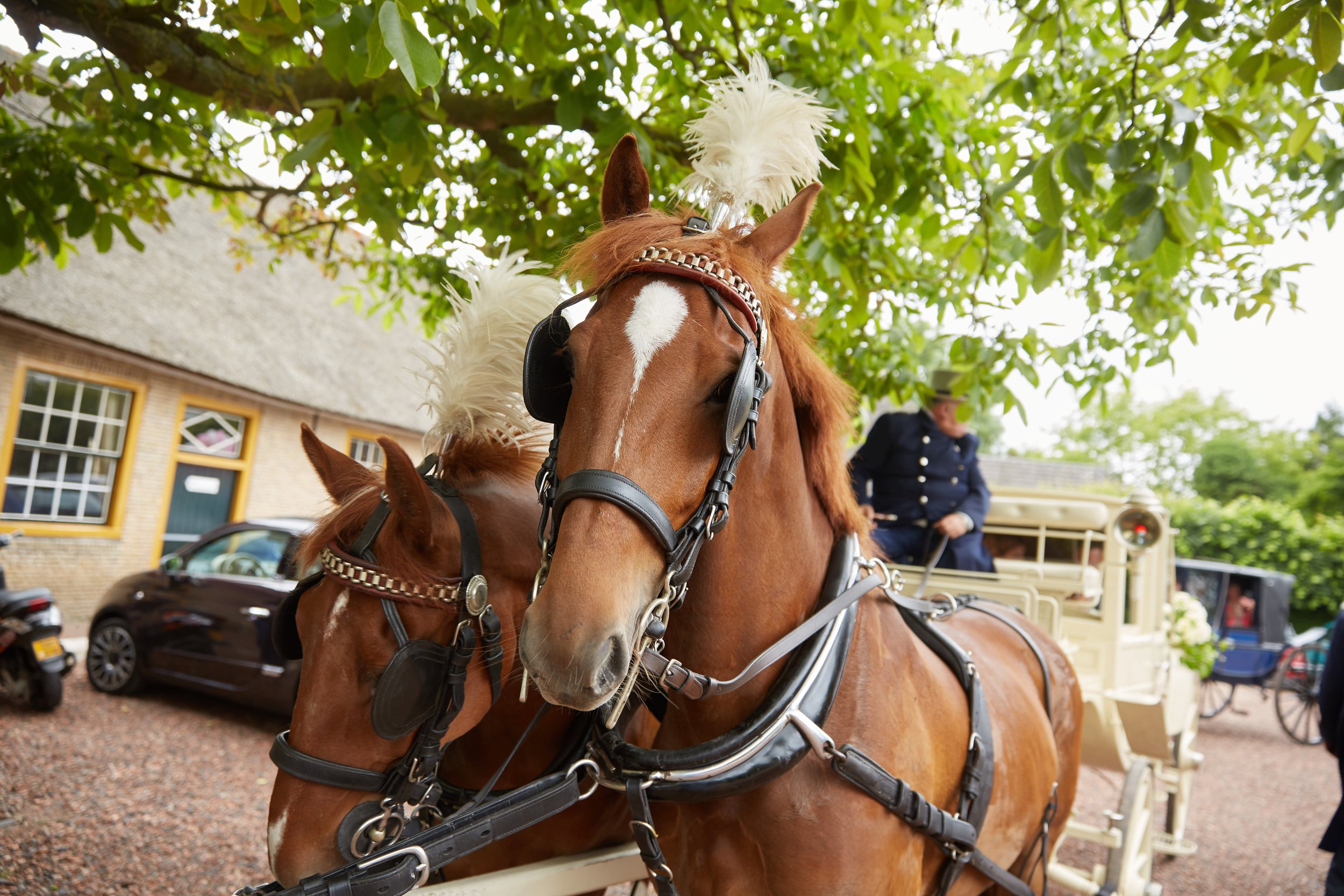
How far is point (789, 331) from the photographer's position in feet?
5.31

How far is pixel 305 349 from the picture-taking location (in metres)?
13.9

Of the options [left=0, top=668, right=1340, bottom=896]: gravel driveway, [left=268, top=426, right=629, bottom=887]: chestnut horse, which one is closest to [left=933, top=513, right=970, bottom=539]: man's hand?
[left=268, top=426, right=629, bottom=887]: chestnut horse

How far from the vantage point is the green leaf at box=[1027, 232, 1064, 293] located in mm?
2350

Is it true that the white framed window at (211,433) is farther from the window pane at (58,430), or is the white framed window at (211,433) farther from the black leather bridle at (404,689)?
the black leather bridle at (404,689)

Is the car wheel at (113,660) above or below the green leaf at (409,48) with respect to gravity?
below

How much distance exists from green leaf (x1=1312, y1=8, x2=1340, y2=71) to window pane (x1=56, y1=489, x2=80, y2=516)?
12869mm

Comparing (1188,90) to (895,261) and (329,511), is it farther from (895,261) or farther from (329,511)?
(329,511)

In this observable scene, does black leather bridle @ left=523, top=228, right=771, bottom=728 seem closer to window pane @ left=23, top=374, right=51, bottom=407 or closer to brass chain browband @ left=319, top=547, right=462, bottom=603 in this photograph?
brass chain browband @ left=319, top=547, right=462, bottom=603

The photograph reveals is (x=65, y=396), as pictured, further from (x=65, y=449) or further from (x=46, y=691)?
(x=46, y=691)

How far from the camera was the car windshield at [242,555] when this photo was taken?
7422 mm

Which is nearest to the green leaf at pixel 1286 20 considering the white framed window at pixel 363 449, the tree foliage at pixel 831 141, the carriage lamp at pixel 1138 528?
the tree foliage at pixel 831 141

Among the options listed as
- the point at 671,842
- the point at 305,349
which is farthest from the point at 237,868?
the point at 305,349

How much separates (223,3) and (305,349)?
12349mm

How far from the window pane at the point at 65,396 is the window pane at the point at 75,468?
2.06 ft
